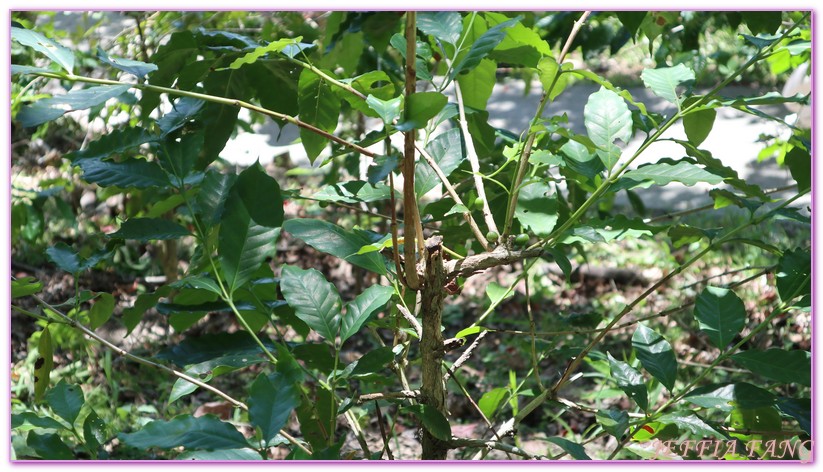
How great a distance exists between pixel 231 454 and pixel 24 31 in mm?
548

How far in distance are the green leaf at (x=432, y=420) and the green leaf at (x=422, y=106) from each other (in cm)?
37

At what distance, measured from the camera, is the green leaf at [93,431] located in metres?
1.02

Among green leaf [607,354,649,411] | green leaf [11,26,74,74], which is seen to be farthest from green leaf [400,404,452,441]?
green leaf [11,26,74,74]

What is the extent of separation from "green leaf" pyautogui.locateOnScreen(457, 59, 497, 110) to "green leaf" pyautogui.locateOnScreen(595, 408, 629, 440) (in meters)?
0.53

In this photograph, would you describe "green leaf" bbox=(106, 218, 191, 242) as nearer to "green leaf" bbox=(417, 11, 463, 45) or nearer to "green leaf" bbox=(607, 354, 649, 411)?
"green leaf" bbox=(417, 11, 463, 45)

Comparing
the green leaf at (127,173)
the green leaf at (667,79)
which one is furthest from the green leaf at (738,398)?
the green leaf at (127,173)

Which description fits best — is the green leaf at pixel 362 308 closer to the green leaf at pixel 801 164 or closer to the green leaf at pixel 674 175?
the green leaf at pixel 674 175

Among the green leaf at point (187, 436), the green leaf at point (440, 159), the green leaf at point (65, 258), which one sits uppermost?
the green leaf at point (440, 159)

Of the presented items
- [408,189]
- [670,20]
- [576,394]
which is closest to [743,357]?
[408,189]

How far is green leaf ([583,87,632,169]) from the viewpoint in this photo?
1007 mm

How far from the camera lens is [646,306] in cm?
320

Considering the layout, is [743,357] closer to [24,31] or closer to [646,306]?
[24,31]

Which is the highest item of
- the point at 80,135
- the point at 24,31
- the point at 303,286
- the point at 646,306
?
the point at 24,31

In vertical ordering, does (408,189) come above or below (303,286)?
above
